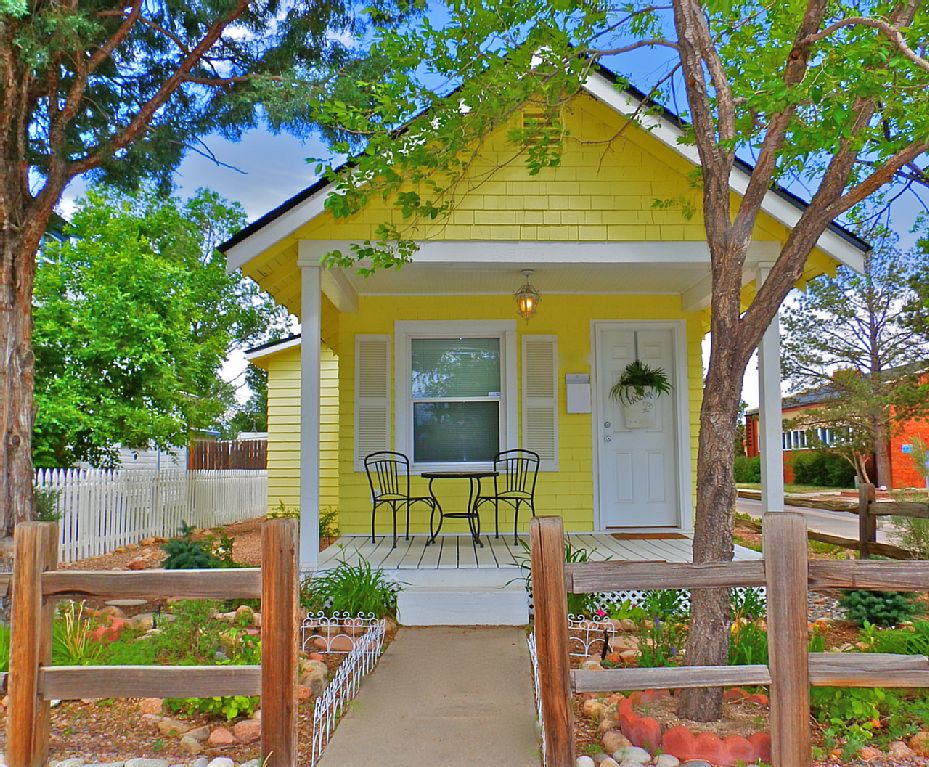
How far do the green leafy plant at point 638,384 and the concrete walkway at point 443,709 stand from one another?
141 inches

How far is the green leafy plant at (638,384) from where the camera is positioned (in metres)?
7.51

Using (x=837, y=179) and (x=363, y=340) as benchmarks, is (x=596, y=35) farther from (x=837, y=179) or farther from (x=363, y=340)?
(x=363, y=340)

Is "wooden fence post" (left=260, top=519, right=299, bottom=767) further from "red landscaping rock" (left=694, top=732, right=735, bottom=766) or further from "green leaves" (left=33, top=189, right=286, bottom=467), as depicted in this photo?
"green leaves" (left=33, top=189, right=286, bottom=467)

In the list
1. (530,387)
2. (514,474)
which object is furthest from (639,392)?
(514,474)

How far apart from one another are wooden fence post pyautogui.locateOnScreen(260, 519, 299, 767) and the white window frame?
4.82 m

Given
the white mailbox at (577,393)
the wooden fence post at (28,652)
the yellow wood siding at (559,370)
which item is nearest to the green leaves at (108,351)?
the yellow wood siding at (559,370)

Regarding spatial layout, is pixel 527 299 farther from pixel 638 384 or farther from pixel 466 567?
pixel 466 567

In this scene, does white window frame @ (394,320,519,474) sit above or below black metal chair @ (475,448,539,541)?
above

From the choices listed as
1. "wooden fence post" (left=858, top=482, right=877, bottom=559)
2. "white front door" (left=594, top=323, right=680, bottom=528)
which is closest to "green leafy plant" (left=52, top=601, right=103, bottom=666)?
"white front door" (left=594, top=323, right=680, bottom=528)

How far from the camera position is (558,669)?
261cm

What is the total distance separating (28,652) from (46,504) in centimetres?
562

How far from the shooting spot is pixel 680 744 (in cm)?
278

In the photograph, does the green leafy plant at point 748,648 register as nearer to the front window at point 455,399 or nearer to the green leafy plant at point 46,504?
the front window at point 455,399

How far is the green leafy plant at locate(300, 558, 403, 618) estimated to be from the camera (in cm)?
478
